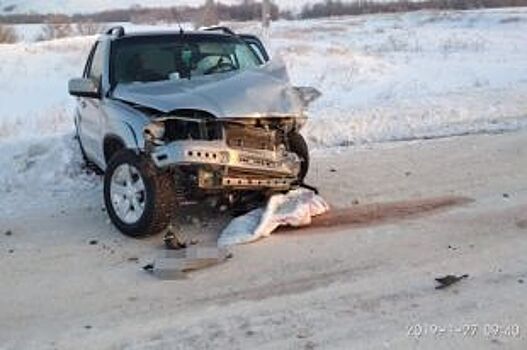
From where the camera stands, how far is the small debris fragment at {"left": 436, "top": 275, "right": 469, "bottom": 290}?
5.77m

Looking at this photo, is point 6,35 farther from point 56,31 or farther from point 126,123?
point 126,123

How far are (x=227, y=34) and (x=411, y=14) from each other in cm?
6412

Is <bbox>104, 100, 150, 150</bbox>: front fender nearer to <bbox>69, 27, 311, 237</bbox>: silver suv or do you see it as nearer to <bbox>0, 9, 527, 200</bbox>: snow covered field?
<bbox>69, 27, 311, 237</bbox>: silver suv

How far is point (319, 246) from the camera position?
22.4 feet

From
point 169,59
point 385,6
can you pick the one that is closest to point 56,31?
point 385,6

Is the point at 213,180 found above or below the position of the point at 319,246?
above

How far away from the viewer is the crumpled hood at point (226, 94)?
716cm

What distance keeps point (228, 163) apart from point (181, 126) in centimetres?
56

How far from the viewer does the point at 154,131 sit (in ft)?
23.5

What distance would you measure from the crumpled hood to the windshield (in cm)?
23

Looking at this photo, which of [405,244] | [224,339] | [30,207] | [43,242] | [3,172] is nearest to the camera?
[224,339]

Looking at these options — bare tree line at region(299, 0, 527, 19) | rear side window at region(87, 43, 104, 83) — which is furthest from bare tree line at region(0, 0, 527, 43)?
rear side window at region(87, 43, 104, 83)

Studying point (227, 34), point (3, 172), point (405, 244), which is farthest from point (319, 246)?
point (3, 172)

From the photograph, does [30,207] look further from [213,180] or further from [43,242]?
[213,180]
